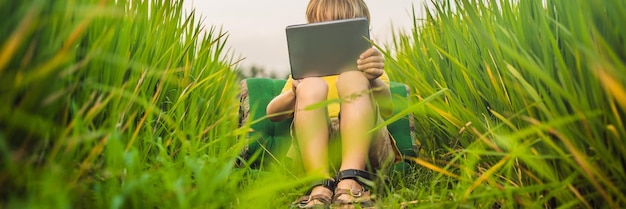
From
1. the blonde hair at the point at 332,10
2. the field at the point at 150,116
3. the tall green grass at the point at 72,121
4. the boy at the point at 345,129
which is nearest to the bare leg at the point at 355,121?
the boy at the point at 345,129

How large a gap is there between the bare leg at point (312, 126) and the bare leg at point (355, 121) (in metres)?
0.07

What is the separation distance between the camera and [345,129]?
2.35m

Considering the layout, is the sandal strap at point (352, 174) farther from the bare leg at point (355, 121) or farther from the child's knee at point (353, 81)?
the child's knee at point (353, 81)

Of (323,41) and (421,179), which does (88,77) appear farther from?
(421,179)

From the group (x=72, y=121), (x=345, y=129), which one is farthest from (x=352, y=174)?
(x=72, y=121)

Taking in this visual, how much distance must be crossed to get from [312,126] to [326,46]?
281 millimetres

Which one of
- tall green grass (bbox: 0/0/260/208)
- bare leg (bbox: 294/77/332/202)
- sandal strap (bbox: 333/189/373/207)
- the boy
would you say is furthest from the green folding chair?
tall green grass (bbox: 0/0/260/208)

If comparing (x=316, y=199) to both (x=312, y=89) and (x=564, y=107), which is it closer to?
(x=312, y=89)

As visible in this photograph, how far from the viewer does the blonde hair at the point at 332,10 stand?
272cm

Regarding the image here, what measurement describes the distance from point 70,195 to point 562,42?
3.22 ft

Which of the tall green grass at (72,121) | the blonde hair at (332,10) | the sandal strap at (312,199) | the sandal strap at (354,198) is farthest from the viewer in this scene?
the blonde hair at (332,10)

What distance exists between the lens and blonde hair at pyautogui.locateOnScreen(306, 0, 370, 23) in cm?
272

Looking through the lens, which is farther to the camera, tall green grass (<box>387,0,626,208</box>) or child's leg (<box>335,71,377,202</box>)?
child's leg (<box>335,71,377,202</box>)

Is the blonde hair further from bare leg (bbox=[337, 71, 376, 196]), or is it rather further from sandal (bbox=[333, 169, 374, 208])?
sandal (bbox=[333, 169, 374, 208])
